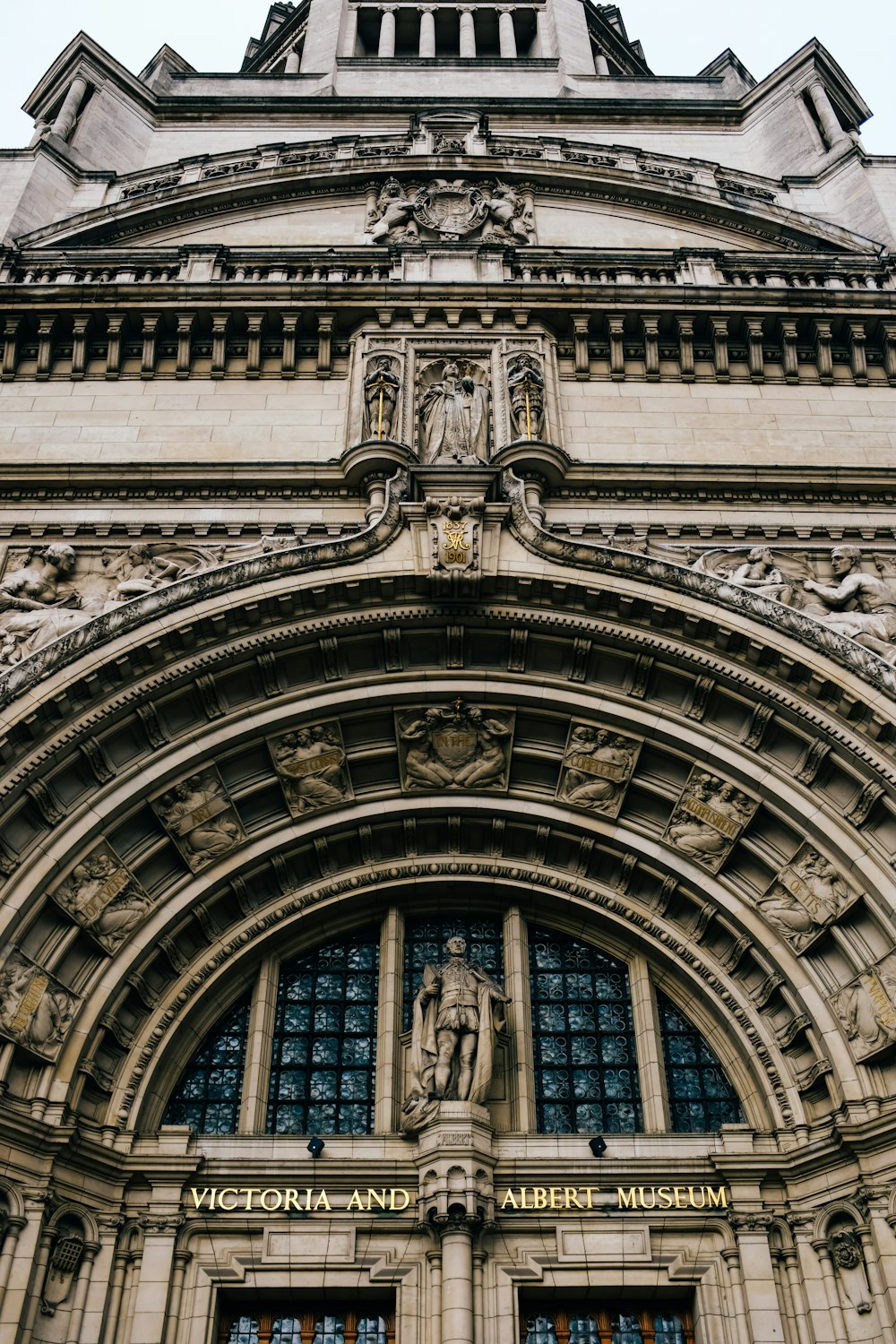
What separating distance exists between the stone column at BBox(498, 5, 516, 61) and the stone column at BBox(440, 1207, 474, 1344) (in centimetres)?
3148

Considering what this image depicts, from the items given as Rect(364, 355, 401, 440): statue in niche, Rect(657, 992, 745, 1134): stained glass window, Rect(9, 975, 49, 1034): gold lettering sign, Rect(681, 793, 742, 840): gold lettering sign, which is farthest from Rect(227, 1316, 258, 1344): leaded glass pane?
Rect(364, 355, 401, 440): statue in niche

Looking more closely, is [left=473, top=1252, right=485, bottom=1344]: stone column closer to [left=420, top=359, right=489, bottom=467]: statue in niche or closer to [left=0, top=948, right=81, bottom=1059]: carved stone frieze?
[left=0, top=948, right=81, bottom=1059]: carved stone frieze

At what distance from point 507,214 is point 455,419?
7578 millimetres

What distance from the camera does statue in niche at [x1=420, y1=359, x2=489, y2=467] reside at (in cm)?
1792

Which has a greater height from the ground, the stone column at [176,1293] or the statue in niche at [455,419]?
the statue in niche at [455,419]

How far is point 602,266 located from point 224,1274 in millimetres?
15809

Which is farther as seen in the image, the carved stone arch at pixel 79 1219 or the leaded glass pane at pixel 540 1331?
the leaded glass pane at pixel 540 1331

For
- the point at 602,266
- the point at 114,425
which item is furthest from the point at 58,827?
the point at 602,266

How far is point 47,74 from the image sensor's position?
30172 millimetres

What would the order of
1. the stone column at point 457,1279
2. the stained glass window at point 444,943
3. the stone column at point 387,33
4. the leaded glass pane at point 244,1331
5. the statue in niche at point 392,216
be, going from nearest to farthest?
1. the stone column at point 457,1279
2. the leaded glass pane at point 244,1331
3. the stained glass window at point 444,943
4. the statue in niche at point 392,216
5. the stone column at point 387,33

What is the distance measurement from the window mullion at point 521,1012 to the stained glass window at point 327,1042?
5.93 feet

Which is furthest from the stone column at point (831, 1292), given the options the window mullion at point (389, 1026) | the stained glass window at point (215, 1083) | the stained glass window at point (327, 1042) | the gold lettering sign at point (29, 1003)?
the gold lettering sign at point (29, 1003)

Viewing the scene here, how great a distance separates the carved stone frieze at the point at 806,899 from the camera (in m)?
14.9

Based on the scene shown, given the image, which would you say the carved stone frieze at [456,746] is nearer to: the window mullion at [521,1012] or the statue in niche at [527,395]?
the window mullion at [521,1012]
